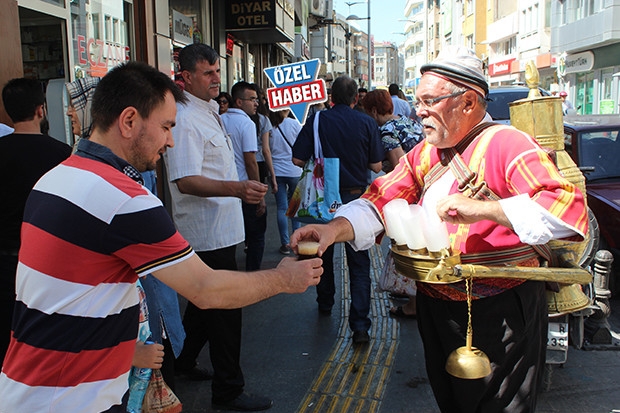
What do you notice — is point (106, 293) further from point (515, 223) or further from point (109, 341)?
point (515, 223)

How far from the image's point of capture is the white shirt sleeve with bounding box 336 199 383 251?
2510mm

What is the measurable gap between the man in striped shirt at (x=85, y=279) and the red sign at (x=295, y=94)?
532 centimetres

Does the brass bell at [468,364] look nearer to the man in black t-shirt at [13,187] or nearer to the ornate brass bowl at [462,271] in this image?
the ornate brass bowl at [462,271]

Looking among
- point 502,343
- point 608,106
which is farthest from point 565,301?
point 608,106

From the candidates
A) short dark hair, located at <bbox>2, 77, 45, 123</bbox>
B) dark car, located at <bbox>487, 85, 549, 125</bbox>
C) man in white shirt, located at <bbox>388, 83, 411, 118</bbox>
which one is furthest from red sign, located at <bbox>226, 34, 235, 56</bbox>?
short dark hair, located at <bbox>2, 77, 45, 123</bbox>

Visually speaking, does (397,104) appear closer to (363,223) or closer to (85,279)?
(363,223)

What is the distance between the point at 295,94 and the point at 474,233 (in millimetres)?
5112

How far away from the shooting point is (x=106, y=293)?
176 cm

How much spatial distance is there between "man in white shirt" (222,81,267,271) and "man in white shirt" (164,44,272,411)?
1.07 metres

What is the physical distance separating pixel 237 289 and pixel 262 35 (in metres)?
14.0

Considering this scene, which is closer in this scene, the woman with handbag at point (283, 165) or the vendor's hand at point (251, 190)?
the vendor's hand at point (251, 190)

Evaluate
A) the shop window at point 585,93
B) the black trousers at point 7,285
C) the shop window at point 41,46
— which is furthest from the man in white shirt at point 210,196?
the shop window at point 585,93

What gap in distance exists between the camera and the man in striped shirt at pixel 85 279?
66.3 inches

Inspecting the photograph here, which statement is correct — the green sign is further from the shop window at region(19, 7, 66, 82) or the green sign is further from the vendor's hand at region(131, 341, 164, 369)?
the vendor's hand at region(131, 341, 164, 369)
